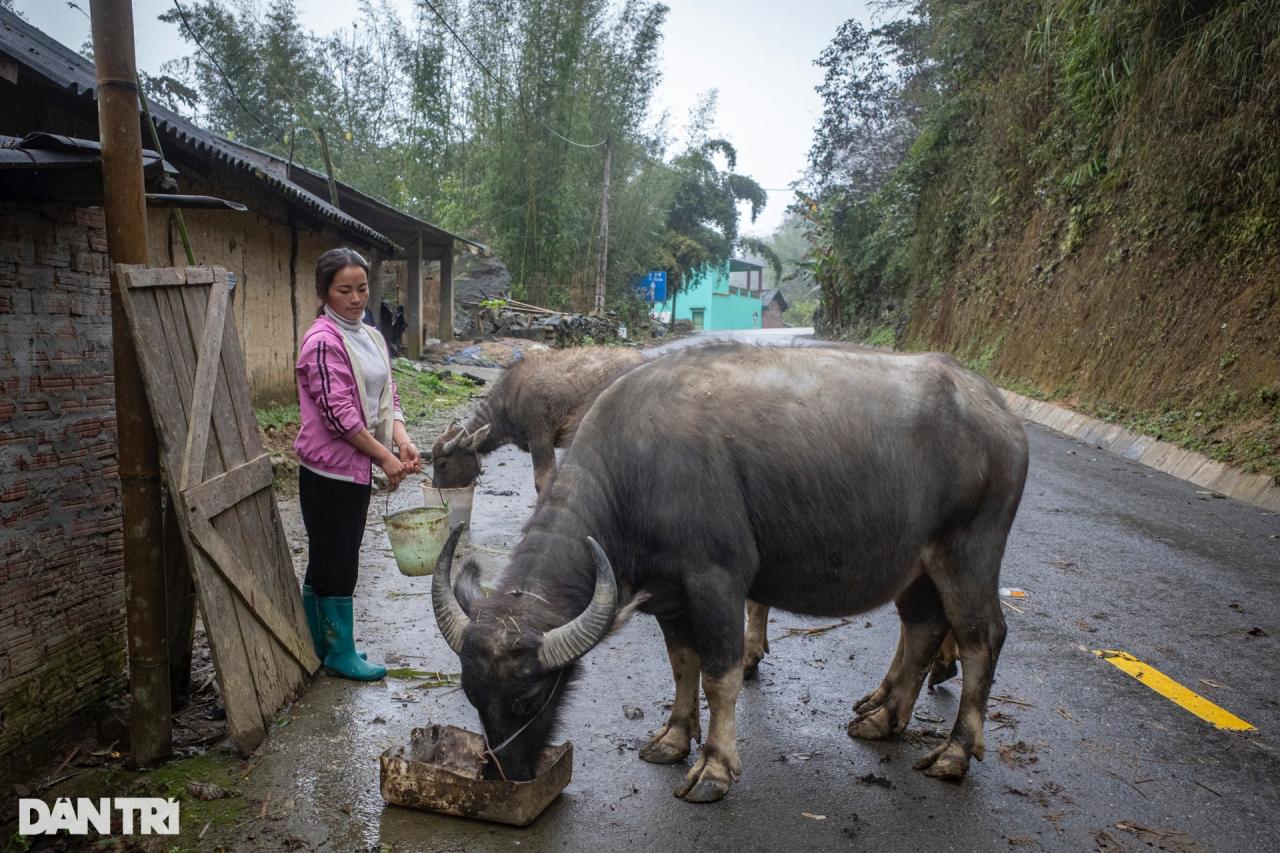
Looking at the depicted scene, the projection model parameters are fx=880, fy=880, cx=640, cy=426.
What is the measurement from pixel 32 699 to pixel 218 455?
1.10 m

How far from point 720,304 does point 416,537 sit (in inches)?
2116

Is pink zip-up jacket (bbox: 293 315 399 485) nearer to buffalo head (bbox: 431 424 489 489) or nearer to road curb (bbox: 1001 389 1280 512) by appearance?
buffalo head (bbox: 431 424 489 489)

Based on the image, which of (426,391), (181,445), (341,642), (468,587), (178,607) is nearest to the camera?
(468,587)

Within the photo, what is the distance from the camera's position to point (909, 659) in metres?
3.74

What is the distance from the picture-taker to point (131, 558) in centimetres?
323

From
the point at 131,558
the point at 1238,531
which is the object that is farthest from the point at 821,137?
the point at 131,558

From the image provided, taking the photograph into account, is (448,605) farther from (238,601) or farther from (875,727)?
(875,727)

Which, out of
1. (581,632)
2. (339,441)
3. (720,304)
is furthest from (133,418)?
(720,304)

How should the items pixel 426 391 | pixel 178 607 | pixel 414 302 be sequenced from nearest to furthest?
pixel 178 607 < pixel 426 391 < pixel 414 302

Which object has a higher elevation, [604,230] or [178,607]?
[604,230]

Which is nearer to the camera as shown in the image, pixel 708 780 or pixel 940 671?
pixel 708 780

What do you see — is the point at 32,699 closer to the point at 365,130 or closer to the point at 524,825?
the point at 524,825

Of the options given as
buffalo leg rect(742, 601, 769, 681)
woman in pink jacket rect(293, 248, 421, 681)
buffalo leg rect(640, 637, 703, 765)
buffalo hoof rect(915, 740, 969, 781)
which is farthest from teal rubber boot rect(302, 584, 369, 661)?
buffalo hoof rect(915, 740, 969, 781)

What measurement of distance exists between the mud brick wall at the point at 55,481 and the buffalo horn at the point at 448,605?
64.4 inches
